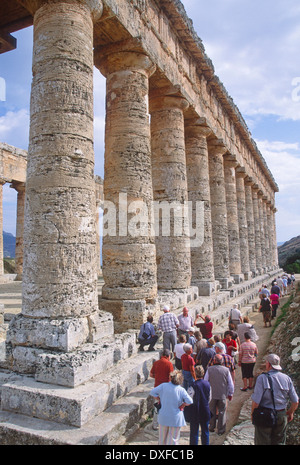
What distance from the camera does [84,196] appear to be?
5.96m

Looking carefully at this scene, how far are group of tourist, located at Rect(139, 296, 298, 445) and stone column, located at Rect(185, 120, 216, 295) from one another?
585 cm

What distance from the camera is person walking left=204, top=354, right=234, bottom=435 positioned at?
5.25 metres

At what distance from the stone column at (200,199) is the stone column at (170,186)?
96.4 inches

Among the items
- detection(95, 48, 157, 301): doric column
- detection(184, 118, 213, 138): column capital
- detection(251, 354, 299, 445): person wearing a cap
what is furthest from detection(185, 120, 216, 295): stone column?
detection(251, 354, 299, 445): person wearing a cap

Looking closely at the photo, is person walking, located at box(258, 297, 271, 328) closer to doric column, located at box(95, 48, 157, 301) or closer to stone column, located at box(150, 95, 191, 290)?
stone column, located at box(150, 95, 191, 290)

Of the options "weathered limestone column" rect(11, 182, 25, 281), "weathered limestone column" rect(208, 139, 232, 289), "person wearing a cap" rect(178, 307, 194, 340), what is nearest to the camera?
"person wearing a cap" rect(178, 307, 194, 340)

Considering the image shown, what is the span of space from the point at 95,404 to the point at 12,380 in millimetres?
1437

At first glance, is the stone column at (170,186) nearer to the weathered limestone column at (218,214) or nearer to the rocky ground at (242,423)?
the rocky ground at (242,423)

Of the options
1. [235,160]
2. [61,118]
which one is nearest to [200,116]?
[235,160]

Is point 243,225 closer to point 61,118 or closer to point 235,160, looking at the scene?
point 235,160

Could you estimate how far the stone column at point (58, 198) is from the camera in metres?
5.54

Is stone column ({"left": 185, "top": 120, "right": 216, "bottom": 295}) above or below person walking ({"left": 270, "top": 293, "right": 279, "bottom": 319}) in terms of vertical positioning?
above

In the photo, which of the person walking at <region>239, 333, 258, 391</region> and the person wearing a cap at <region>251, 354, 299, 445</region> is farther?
the person walking at <region>239, 333, 258, 391</region>

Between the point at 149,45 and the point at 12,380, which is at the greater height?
the point at 149,45
